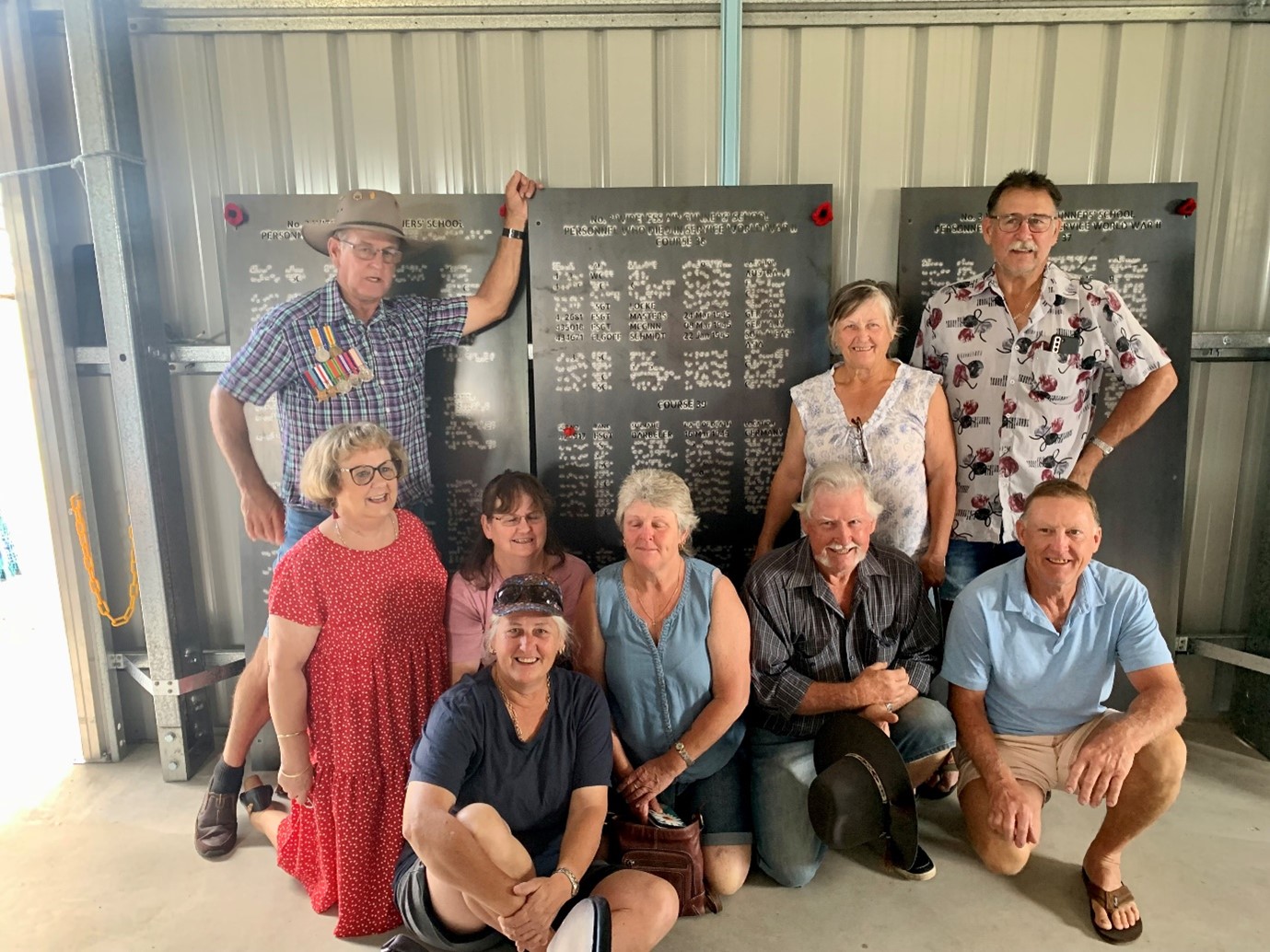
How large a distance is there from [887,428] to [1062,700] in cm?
102

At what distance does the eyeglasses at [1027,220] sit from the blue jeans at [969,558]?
1135 millimetres

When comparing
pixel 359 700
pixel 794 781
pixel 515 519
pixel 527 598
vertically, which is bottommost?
pixel 794 781

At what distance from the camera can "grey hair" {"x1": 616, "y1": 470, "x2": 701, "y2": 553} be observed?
2.33m

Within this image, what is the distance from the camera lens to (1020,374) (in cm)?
279

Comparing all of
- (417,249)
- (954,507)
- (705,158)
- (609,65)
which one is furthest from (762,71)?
(954,507)

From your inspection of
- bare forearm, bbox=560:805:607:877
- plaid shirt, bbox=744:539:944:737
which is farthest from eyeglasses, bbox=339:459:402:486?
plaid shirt, bbox=744:539:944:737

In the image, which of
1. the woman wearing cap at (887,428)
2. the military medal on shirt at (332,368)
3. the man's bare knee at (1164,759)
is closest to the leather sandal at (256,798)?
the military medal on shirt at (332,368)

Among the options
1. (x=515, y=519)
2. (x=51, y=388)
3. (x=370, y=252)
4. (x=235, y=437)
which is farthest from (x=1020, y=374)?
(x=51, y=388)

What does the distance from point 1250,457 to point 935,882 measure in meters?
2.29

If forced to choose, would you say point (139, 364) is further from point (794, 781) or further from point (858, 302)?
point (794, 781)

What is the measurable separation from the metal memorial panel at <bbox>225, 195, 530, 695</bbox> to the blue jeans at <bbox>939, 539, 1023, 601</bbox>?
1.72 meters

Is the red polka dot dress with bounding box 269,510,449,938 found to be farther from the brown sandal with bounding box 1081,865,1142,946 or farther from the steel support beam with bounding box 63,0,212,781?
the brown sandal with bounding box 1081,865,1142,946

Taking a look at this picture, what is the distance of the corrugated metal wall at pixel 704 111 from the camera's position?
296cm

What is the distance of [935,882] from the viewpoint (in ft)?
8.00
